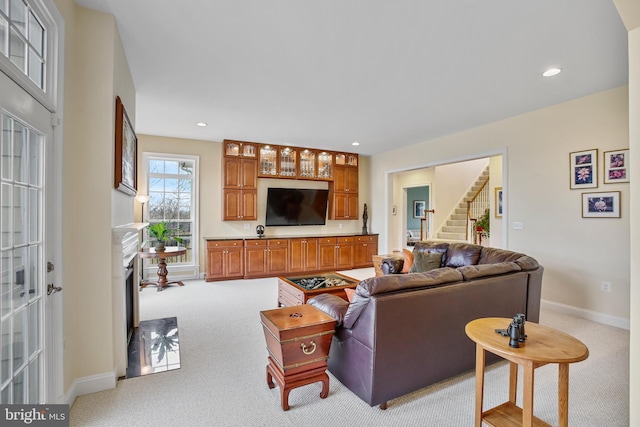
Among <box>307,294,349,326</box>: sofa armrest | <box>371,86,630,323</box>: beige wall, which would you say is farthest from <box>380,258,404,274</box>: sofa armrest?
<box>307,294,349,326</box>: sofa armrest

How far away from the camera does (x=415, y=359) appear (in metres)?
2.15

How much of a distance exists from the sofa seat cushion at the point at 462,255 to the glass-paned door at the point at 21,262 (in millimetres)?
4179

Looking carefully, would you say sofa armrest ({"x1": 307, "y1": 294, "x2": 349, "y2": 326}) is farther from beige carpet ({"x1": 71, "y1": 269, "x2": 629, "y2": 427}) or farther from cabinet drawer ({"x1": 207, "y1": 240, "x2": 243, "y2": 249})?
cabinet drawer ({"x1": 207, "y1": 240, "x2": 243, "y2": 249})

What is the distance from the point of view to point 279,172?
6.59 metres

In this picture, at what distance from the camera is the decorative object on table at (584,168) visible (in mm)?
3723

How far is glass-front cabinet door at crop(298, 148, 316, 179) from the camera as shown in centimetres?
686

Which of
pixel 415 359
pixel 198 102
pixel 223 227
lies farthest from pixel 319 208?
pixel 415 359

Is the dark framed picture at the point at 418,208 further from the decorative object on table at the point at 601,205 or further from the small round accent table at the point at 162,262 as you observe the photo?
the small round accent table at the point at 162,262

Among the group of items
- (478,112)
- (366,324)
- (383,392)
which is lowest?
(383,392)

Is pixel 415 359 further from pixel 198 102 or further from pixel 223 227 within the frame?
pixel 223 227

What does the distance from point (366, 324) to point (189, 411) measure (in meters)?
1.31

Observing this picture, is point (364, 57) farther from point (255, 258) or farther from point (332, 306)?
point (255, 258)

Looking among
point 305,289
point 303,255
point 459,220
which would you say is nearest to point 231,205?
point 303,255

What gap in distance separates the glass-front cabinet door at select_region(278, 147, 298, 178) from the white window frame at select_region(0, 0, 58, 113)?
15.6ft
